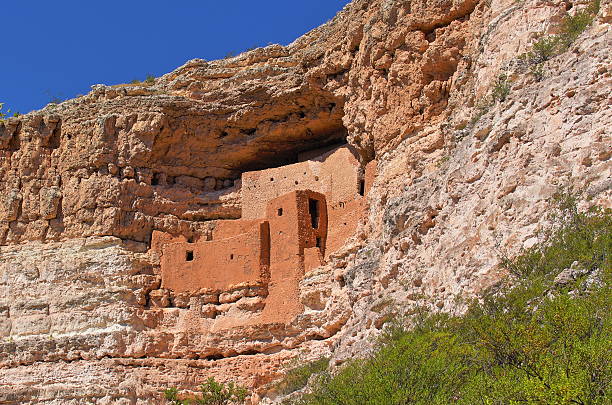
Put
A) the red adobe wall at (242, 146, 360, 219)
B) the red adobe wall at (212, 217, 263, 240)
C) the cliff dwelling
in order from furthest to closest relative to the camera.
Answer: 1. the red adobe wall at (212, 217, 263, 240)
2. the red adobe wall at (242, 146, 360, 219)
3. the cliff dwelling

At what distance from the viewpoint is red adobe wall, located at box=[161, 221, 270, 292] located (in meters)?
26.4

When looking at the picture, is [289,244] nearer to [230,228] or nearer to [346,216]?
[346,216]

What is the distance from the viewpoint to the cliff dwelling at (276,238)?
25.3 metres

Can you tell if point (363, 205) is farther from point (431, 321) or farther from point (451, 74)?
point (431, 321)

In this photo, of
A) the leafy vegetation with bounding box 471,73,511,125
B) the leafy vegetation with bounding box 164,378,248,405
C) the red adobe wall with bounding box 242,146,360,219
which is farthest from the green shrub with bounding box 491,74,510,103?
the leafy vegetation with bounding box 164,378,248,405

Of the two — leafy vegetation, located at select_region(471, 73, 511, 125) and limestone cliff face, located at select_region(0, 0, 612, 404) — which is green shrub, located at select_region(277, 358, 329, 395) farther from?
leafy vegetation, located at select_region(471, 73, 511, 125)

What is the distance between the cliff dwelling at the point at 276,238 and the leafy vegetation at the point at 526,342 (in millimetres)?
10489

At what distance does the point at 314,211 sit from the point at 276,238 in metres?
1.42

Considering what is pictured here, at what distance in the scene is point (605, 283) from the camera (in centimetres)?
1081

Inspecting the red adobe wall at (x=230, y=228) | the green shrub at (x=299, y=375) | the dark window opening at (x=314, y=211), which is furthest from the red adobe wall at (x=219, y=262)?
the green shrub at (x=299, y=375)

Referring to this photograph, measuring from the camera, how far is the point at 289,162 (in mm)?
31469


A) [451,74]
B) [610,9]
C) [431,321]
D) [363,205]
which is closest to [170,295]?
[363,205]

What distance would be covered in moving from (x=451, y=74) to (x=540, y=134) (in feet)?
27.2

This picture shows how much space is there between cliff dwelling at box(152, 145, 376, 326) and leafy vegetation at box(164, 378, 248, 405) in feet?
7.15
